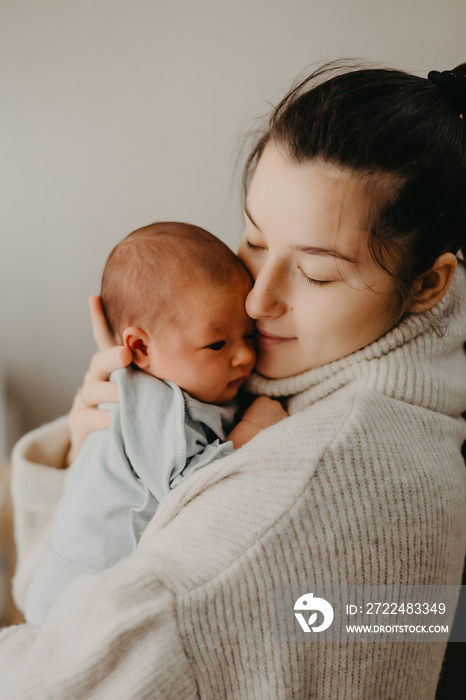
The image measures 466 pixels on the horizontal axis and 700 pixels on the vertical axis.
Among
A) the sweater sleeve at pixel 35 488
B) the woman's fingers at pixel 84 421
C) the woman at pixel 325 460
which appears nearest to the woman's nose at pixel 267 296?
the woman at pixel 325 460

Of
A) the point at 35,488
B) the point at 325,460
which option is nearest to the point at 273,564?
the point at 325,460

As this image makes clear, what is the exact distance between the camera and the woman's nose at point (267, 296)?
1043 mm

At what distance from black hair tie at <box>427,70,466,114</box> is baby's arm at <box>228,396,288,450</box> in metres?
0.71

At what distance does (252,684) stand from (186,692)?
0.11 meters

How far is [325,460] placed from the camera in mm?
867

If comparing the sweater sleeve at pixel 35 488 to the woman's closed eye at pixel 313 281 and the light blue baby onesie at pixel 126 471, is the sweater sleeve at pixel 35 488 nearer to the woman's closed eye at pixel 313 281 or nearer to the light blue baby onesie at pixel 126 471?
the light blue baby onesie at pixel 126 471

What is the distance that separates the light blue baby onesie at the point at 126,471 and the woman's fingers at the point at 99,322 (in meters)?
0.15

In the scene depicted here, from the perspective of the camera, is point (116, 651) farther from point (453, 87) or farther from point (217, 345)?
point (453, 87)

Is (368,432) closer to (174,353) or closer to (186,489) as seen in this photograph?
(186,489)

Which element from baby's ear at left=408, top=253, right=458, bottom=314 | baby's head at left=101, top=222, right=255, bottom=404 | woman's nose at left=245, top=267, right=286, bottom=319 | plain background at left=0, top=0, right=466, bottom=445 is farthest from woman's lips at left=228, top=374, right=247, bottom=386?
plain background at left=0, top=0, right=466, bottom=445

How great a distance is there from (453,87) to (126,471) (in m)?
1.00

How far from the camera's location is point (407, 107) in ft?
3.11

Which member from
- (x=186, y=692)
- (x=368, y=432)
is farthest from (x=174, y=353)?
(x=186, y=692)

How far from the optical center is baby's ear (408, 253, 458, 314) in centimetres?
104
